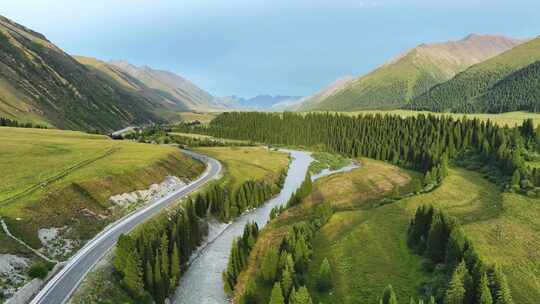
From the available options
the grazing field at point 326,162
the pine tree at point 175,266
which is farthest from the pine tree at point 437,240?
the grazing field at point 326,162

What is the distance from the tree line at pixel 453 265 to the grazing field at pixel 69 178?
53.8 meters

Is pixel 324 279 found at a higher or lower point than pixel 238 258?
higher

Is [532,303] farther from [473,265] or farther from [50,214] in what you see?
[50,214]

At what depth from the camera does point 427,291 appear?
46.9 m

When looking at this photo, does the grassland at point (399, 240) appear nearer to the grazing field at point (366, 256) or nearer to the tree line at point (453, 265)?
the grazing field at point (366, 256)

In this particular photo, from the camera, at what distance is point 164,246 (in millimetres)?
59094

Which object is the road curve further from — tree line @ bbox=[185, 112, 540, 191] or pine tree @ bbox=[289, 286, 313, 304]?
tree line @ bbox=[185, 112, 540, 191]

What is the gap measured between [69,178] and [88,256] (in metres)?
26.4

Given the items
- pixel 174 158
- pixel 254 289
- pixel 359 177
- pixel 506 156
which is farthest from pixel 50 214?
pixel 506 156

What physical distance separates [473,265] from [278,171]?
317ft

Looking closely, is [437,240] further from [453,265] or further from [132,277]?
[132,277]

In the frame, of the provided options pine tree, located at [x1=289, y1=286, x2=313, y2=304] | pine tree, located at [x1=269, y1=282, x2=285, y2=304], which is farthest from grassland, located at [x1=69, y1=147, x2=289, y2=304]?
pine tree, located at [x1=289, y1=286, x2=313, y2=304]

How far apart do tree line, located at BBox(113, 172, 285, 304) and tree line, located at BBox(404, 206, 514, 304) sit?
31344 mm

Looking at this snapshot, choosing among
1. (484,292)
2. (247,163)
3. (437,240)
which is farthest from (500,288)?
(247,163)
